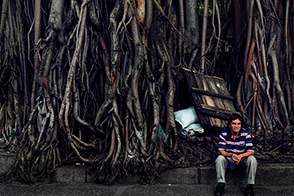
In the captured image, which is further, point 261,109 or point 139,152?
point 261,109

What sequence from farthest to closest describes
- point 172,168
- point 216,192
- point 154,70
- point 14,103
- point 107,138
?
1. point 14,103
2. point 154,70
3. point 107,138
4. point 172,168
5. point 216,192

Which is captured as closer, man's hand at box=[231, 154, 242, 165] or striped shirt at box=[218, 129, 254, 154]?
man's hand at box=[231, 154, 242, 165]

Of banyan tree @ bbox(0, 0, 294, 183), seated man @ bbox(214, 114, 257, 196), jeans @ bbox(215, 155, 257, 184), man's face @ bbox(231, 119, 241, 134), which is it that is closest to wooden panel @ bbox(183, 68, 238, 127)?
banyan tree @ bbox(0, 0, 294, 183)

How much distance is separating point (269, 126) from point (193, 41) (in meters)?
1.71

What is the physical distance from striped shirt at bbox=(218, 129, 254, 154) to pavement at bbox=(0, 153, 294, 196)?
10.5 inches

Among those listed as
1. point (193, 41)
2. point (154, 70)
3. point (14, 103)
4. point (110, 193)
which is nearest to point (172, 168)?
point (110, 193)

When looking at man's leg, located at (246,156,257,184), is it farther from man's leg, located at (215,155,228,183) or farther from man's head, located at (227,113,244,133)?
man's head, located at (227,113,244,133)

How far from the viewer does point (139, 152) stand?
4594mm

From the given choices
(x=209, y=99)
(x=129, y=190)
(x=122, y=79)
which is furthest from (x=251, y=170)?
(x=122, y=79)

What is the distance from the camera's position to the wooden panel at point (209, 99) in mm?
5117

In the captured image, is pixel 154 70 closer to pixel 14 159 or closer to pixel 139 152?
pixel 139 152

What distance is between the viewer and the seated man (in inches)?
154

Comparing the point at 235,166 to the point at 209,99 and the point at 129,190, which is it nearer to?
the point at 129,190

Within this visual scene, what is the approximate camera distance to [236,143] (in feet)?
13.9
